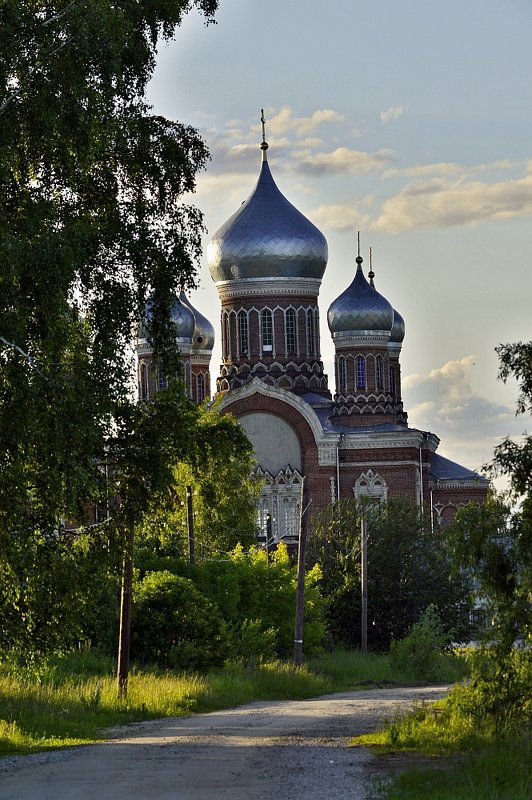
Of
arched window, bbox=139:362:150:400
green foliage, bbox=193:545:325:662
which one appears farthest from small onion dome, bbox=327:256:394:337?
green foliage, bbox=193:545:325:662

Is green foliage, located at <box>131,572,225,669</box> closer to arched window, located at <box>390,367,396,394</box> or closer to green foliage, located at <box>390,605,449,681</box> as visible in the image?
green foliage, located at <box>390,605,449,681</box>

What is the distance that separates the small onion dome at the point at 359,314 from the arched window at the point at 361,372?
3.63ft

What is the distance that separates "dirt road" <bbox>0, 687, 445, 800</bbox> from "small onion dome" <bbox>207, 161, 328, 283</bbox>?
45404 mm

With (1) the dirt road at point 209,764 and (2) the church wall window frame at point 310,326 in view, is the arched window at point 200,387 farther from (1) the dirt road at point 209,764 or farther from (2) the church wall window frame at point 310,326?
(1) the dirt road at point 209,764

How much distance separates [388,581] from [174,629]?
1682 centimetres

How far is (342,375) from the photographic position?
2618 inches

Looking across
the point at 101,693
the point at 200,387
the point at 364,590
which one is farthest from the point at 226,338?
the point at 101,693

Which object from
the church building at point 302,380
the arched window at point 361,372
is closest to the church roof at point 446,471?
the church building at point 302,380

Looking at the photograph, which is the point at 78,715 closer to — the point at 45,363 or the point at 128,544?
the point at 128,544

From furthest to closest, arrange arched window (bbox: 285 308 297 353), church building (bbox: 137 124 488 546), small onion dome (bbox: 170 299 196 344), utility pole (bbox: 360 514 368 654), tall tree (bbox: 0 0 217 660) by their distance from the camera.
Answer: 1. small onion dome (bbox: 170 299 196 344)
2. arched window (bbox: 285 308 297 353)
3. church building (bbox: 137 124 488 546)
4. utility pole (bbox: 360 514 368 654)
5. tall tree (bbox: 0 0 217 660)

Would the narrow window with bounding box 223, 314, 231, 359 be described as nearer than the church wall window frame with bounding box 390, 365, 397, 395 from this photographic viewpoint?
Yes

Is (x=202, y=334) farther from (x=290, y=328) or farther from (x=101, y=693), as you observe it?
(x=101, y=693)

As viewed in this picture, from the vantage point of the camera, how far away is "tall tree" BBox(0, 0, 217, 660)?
17.2 m

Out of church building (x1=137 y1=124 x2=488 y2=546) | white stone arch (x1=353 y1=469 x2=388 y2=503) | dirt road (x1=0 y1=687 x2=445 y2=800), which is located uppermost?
A: church building (x1=137 y1=124 x2=488 y2=546)
